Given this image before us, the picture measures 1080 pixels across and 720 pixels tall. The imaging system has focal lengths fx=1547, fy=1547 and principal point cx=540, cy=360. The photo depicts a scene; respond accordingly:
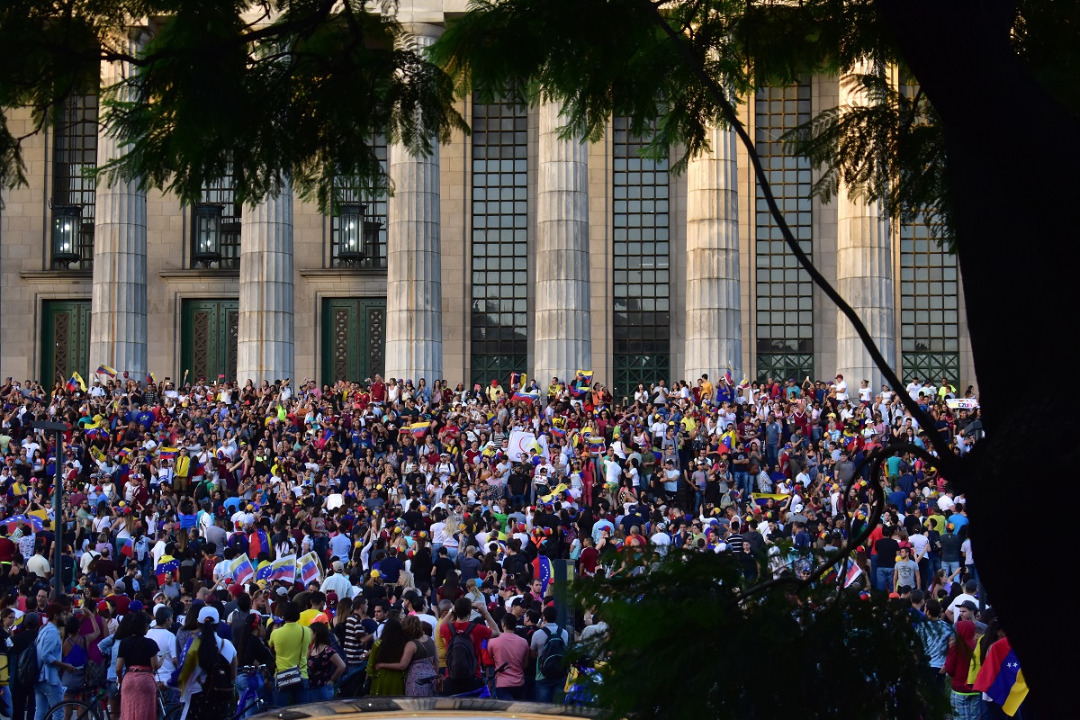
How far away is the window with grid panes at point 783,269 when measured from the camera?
50.5 metres

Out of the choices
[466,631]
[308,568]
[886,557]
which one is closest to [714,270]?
[886,557]

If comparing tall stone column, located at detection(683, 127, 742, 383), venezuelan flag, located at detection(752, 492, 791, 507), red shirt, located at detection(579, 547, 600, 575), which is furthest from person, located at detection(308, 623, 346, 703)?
tall stone column, located at detection(683, 127, 742, 383)

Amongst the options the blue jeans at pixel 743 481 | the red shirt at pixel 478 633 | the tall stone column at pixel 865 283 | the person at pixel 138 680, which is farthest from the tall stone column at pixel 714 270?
the person at pixel 138 680

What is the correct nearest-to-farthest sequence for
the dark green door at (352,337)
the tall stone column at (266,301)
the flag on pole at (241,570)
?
the flag on pole at (241,570) → the tall stone column at (266,301) → the dark green door at (352,337)

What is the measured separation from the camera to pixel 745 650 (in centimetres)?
470

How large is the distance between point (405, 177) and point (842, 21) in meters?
37.7

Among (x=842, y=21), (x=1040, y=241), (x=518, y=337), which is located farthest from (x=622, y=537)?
(x=518, y=337)

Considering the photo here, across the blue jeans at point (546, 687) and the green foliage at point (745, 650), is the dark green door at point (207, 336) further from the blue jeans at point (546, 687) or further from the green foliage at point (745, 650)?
the green foliage at point (745, 650)

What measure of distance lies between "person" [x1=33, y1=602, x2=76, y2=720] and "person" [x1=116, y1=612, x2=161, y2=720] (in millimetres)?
1930

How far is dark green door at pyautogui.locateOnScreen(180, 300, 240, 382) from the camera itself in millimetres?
50531

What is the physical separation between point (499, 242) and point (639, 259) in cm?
469

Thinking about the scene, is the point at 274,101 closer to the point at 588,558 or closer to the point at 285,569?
the point at 588,558

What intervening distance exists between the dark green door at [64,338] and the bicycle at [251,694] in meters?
36.1

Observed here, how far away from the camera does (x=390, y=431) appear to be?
36312mm
